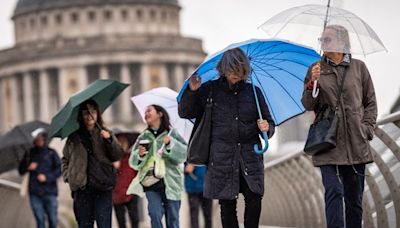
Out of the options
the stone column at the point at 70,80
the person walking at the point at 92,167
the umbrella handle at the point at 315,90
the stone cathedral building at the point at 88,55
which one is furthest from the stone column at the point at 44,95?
the umbrella handle at the point at 315,90

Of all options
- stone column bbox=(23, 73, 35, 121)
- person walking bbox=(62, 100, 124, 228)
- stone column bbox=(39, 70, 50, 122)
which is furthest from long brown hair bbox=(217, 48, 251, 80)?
stone column bbox=(23, 73, 35, 121)

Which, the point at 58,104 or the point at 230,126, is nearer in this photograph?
the point at 230,126

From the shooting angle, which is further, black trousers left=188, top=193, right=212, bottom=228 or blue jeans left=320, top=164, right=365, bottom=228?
black trousers left=188, top=193, right=212, bottom=228

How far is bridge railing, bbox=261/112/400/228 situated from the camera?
1145 centimetres

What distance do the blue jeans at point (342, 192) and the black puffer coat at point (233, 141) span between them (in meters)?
0.47

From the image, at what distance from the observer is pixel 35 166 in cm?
1748

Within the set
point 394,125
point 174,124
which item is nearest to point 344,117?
point 394,125

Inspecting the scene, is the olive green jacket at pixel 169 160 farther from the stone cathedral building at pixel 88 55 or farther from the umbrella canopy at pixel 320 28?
the stone cathedral building at pixel 88 55

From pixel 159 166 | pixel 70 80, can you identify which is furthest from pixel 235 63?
pixel 70 80

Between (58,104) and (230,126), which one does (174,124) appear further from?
(58,104)

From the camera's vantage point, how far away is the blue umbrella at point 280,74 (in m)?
11.0

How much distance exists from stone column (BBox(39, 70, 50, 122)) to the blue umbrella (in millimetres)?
104943

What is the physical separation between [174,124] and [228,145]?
12.3 feet

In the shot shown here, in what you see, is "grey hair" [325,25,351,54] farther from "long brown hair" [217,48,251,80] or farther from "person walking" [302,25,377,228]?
"long brown hair" [217,48,251,80]
